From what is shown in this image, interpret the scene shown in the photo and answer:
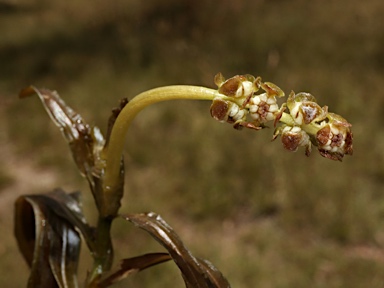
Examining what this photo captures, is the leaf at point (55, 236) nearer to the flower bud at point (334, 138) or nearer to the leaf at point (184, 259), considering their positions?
the leaf at point (184, 259)

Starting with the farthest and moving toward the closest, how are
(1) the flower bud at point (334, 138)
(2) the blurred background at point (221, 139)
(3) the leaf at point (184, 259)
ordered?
(2) the blurred background at point (221, 139)
(3) the leaf at point (184, 259)
(1) the flower bud at point (334, 138)

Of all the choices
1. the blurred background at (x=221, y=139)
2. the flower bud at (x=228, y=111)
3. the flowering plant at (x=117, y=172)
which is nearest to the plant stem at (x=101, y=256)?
the flowering plant at (x=117, y=172)

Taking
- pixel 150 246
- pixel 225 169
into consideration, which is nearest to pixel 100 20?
pixel 225 169

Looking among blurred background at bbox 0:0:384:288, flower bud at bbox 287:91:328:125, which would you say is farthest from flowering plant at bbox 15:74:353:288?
blurred background at bbox 0:0:384:288

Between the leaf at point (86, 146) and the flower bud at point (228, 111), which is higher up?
the flower bud at point (228, 111)

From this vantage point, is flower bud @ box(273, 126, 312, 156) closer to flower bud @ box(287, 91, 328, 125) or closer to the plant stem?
flower bud @ box(287, 91, 328, 125)

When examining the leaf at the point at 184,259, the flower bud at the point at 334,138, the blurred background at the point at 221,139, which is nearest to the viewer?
the flower bud at the point at 334,138
